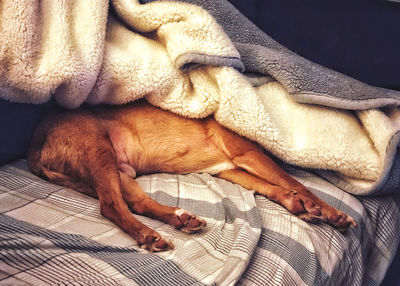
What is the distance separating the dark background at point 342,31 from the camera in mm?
1824

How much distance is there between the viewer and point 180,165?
4.68 feet

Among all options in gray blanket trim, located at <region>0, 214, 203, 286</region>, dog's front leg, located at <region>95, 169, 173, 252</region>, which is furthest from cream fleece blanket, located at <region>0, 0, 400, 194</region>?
gray blanket trim, located at <region>0, 214, 203, 286</region>

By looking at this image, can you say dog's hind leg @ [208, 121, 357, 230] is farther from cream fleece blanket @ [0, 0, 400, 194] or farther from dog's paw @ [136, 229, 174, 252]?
dog's paw @ [136, 229, 174, 252]

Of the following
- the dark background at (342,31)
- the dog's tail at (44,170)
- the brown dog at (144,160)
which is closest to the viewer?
the brown dog at (144,160)

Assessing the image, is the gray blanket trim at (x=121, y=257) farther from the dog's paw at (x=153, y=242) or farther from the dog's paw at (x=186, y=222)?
the dog's paw at (x=186, y=222)

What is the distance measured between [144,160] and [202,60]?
425mm

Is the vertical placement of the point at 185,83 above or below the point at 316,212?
above

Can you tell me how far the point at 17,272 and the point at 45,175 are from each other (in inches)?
21.1

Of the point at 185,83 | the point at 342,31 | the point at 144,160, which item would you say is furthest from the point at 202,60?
the point at 342,31

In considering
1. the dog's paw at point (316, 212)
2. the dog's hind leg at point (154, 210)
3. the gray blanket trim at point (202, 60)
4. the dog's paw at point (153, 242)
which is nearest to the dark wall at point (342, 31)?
the gray blanket trim at point (202, 60)

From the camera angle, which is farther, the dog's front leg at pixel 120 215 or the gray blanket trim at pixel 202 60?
the gray blanket trim at pixel 202 60

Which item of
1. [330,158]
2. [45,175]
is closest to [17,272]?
[45,175]

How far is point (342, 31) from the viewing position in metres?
1.84

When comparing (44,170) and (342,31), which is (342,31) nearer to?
(342,31)
